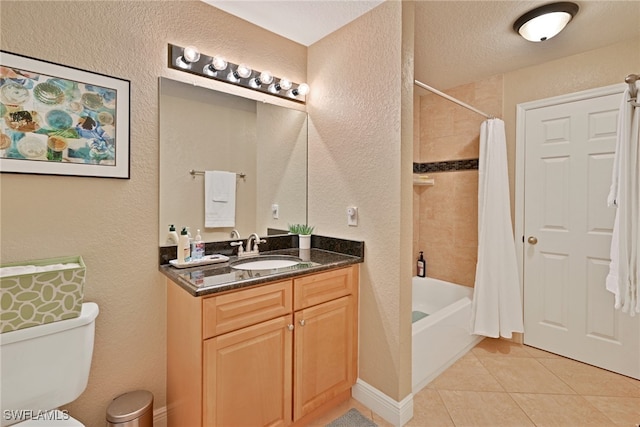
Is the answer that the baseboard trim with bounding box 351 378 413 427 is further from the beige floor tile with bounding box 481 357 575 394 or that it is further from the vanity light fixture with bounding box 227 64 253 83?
the vanity light fixture with bounding box 227 64 253 83

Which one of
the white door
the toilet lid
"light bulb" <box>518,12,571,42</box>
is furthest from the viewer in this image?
the white door

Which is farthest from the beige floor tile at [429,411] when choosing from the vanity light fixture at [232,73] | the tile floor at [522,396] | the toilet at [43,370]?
the vanity light fixture at [232,73]

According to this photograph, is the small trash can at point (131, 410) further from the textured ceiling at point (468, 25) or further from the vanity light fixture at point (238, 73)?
the textured ceiling at point (468, 25)

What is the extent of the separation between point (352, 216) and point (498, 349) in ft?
6.05

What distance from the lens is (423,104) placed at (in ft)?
10.8

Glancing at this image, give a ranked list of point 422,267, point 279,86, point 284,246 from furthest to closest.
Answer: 1. point 422,267
2. point 284,246
3. point 279,86

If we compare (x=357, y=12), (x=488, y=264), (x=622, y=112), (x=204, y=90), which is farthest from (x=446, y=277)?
(x=204, y=90)

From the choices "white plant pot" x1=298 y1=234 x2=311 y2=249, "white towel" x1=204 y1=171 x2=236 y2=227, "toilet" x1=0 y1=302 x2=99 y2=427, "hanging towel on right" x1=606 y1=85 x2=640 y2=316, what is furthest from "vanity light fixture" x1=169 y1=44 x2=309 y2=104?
"hanging towel on right" x1=606 y1=85 x2=640 y2=316

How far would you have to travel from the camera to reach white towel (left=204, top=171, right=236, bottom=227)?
1876mm

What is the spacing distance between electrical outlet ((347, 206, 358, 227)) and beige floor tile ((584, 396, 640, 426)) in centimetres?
186

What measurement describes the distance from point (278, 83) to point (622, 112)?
6.51 ft

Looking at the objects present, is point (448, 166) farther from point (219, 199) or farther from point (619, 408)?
point (219, 199)

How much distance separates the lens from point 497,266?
2506mm


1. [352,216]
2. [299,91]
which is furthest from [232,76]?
[352,216]
